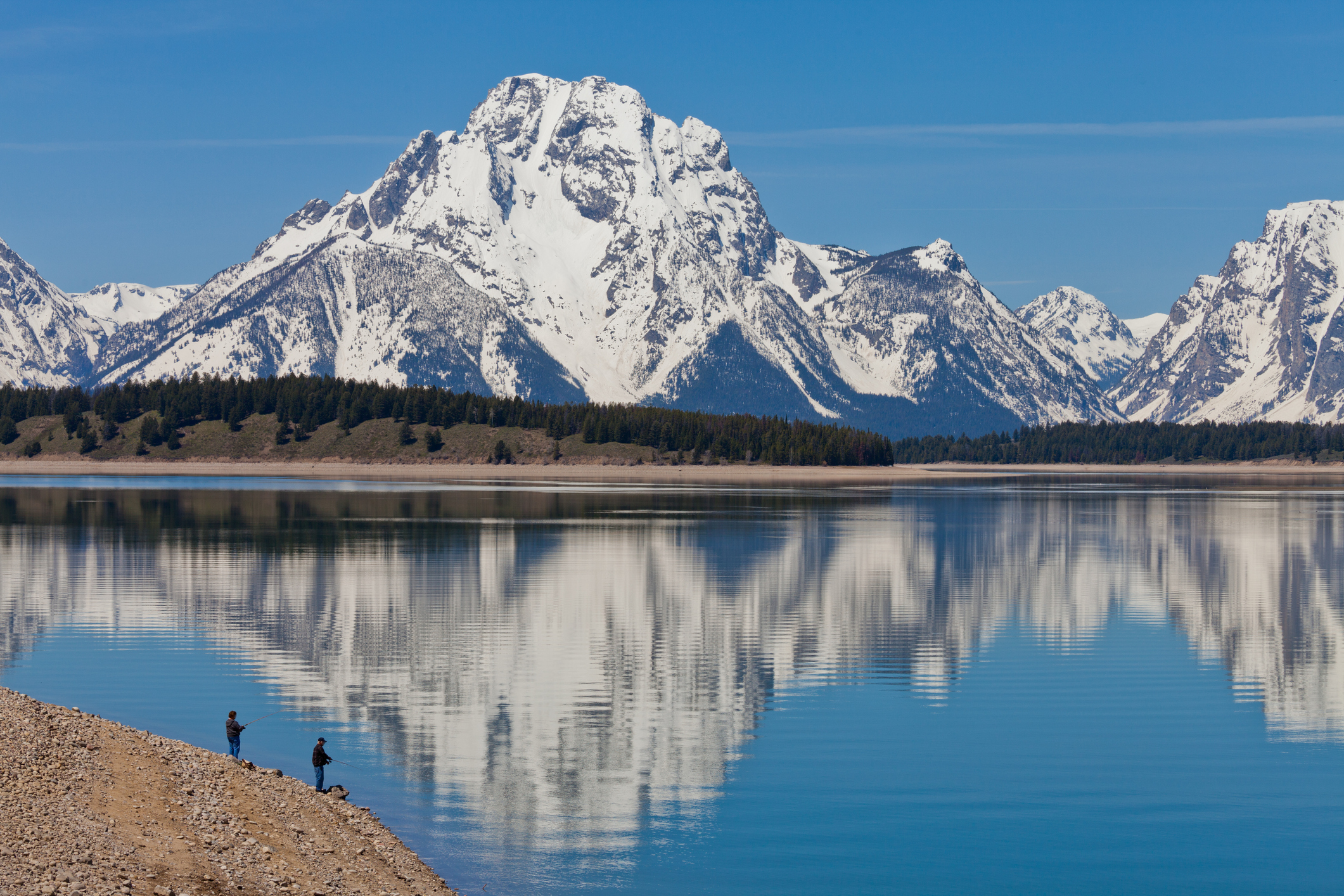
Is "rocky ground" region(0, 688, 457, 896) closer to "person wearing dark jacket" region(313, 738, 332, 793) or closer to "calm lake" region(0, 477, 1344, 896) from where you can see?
"person wearing dark jacket" region(313, 738, 332, 793)

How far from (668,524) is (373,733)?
87.2 metres

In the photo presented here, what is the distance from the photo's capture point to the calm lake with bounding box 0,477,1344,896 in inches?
1186

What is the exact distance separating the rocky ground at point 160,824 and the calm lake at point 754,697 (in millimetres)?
1996

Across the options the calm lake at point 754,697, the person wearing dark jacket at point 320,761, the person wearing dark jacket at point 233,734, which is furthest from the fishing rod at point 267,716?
the person wearing dark jacket at point 320,761

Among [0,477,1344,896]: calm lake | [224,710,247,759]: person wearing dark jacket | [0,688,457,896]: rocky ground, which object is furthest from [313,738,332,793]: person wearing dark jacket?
[224,710,247,759]: person wearing dark jacket

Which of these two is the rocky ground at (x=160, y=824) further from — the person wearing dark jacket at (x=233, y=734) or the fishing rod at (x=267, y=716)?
the fishing rod at (x=267, y=716)

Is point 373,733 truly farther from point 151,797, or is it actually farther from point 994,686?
point 994,686

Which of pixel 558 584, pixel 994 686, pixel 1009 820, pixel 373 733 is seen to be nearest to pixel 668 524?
pixel 558 584

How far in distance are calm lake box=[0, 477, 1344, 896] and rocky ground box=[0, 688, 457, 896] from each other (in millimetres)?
1996

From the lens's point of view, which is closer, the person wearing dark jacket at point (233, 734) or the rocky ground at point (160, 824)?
the rocky ground at point (160, 824)

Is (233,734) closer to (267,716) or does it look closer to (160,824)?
(160,824)

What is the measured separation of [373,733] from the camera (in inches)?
1580

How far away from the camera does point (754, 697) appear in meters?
46.1

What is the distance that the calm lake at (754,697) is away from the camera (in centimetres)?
3012
